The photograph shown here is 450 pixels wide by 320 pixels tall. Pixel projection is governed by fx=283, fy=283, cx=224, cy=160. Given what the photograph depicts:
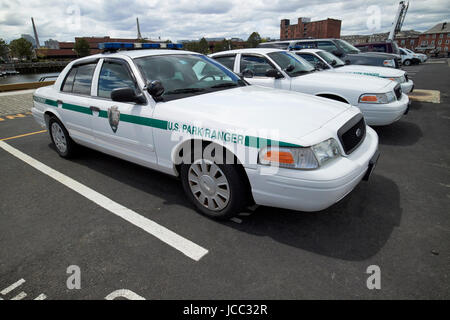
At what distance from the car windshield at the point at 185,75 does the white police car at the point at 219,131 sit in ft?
0.05

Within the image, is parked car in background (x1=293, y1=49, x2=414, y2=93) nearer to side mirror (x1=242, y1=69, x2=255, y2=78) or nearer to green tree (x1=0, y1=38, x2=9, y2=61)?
side mirror (x1=242, y1=69, x2=255, y2=78)

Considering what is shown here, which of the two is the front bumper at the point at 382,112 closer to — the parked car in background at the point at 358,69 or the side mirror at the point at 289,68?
the side mirror at the point at 289,68

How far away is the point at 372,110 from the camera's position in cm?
477

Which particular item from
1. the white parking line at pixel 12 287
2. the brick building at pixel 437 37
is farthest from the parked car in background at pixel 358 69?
the brick building at pixel 437 37

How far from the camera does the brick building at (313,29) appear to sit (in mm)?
102000

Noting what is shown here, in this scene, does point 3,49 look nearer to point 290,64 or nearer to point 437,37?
point 290,64

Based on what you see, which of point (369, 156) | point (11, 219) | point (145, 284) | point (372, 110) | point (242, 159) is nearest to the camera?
point (145, 284)

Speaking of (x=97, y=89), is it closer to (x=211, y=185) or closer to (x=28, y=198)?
(x=28, y=198)

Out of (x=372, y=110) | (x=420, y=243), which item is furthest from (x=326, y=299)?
(x=372, y=110)

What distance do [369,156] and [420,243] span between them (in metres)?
0.85

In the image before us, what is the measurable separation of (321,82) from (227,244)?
3891mm

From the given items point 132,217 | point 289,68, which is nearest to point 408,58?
point 289,68

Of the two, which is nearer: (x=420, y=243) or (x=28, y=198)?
(x=420, y=243)
